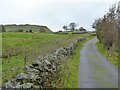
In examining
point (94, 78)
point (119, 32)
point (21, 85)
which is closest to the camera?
point (21, 85)

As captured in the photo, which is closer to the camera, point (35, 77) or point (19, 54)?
point (35, 77)

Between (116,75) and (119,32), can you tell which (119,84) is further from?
(119,32)

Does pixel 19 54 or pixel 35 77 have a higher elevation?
pixel 35 77

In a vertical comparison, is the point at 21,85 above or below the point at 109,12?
below

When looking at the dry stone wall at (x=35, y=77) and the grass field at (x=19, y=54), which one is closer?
the dry stone wall at (x=35, y=77)

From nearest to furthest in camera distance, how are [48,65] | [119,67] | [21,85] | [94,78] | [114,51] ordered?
1. [21,85]
2. [48,65]
3. [94,78]
4. [119,67]
5. [114,51]

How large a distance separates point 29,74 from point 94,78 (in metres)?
6.96

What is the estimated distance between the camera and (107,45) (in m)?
38.5

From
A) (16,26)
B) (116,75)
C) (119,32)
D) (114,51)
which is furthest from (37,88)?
(16,26)

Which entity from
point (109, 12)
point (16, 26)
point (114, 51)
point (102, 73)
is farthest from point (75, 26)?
point (102, 73)

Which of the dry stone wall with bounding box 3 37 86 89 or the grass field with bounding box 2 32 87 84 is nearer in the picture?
the dry stone wall with bounding box 3 37 86 89

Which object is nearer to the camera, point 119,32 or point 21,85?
point 21,85

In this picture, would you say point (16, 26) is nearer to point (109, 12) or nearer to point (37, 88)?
point (109, 12)

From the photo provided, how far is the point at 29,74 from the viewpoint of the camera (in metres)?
11.2
